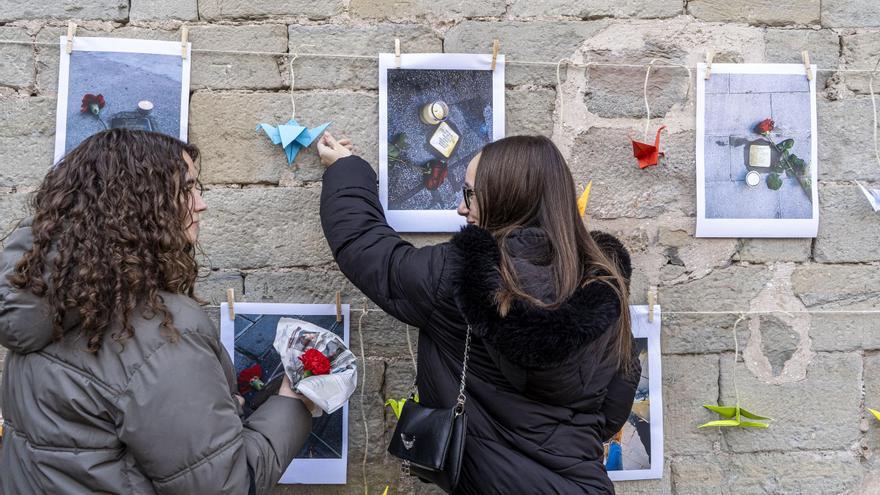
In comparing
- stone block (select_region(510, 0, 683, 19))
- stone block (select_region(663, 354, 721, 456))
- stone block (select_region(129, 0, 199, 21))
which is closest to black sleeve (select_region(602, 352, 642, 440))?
stone block (select_region(663, 354, 721, 456))

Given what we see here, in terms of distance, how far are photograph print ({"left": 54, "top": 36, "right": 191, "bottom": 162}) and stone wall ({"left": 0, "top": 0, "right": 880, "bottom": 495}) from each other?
0.08 m

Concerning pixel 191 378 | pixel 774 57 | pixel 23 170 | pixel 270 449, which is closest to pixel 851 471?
pixel 774 57

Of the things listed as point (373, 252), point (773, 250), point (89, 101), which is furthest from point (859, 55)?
point (89, 101)

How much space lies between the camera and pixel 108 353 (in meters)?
1.59

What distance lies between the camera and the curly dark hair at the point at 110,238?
157cm

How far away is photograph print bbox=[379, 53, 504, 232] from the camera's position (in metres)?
2.48

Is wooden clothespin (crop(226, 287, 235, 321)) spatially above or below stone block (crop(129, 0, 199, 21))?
below

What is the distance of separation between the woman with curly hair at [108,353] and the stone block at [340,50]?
0.92 meters

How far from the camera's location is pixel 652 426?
2.55 m

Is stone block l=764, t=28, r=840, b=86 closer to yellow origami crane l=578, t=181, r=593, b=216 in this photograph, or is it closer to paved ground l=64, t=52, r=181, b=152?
yellow origami crane l=578, t=181, r=593, b=216

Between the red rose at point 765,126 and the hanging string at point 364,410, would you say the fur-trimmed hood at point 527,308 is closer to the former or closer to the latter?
the hanging string at point 364,410

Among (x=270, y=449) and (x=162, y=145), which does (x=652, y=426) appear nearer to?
(x=270, y=449)

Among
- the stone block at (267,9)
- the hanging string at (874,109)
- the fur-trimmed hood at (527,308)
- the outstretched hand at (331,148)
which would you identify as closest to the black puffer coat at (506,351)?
the fur-trimmed hood at (527,308)

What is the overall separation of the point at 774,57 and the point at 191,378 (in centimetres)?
216
